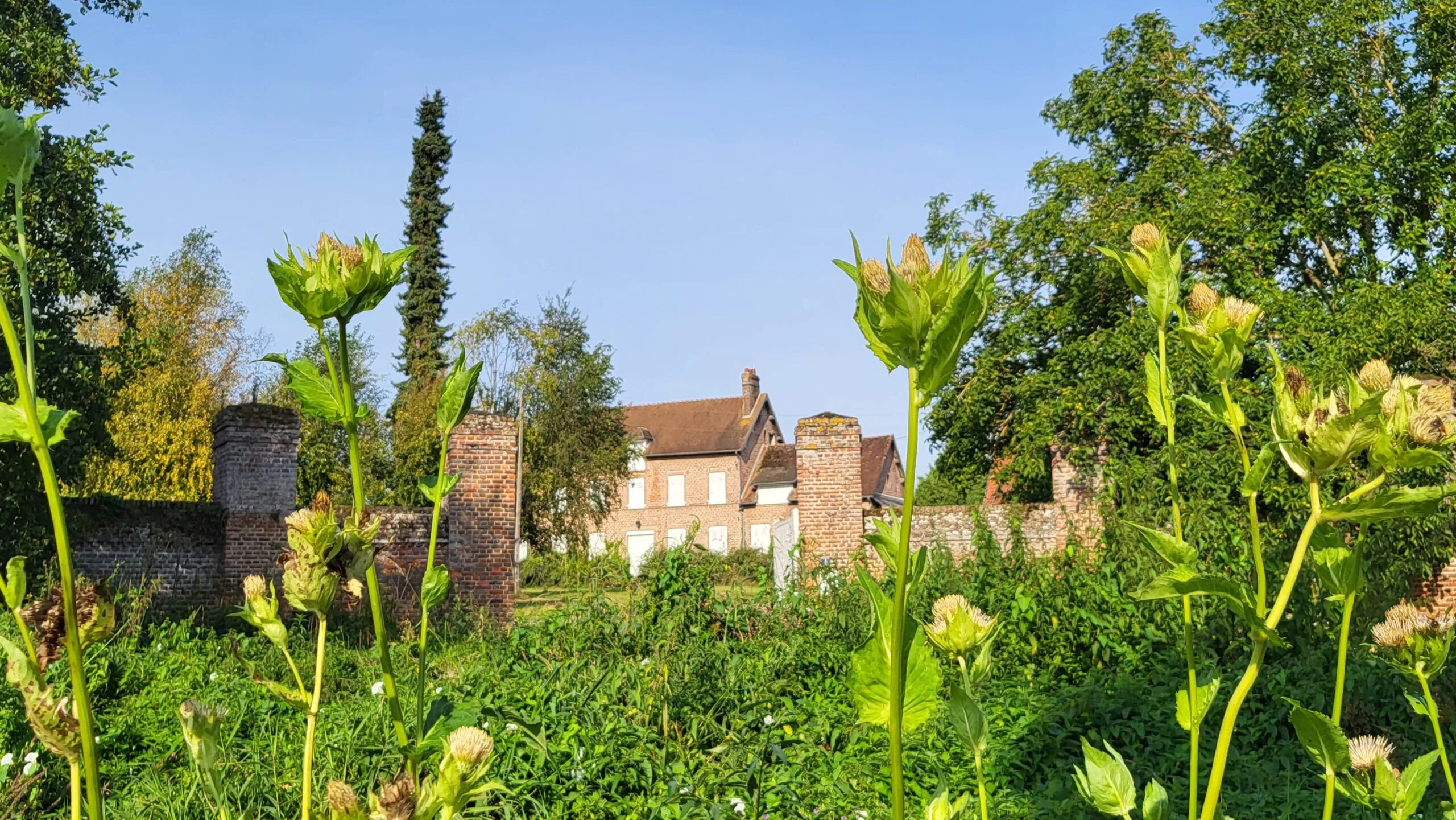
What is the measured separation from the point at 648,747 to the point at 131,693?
3.66m

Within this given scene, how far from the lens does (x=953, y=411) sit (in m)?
17.5

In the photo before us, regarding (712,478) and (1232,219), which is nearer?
(1232,219)

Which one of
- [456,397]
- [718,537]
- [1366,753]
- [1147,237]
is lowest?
[718,537]

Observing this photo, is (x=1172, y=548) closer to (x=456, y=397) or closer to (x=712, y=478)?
(x=456, y=397)

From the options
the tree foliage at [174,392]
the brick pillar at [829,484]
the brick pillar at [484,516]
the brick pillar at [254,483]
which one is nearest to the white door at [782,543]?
the brick pillar at [829,484]

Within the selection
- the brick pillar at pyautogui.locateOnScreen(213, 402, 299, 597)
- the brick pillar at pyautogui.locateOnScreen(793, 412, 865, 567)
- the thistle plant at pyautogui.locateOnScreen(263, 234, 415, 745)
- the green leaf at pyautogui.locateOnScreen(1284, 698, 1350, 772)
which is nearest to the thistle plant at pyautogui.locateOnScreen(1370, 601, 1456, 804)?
the green leaf at pyautogui.locateOnScreen(1284, 698, 1350, 772)

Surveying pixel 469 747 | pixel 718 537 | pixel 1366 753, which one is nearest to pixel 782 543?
pixel 1366 753

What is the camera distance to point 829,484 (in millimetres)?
12125

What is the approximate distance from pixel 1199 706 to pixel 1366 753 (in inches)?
15.0

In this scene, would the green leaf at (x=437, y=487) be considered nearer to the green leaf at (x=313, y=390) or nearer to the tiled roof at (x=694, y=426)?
the green leaf at (x=313, y=390)

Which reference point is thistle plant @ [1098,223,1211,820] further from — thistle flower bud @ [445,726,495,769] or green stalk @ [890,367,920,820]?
thistle flower bud @ [445,726,495,769]

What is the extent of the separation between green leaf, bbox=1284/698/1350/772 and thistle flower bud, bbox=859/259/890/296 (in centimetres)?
68

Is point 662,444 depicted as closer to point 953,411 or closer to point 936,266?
point 953,411

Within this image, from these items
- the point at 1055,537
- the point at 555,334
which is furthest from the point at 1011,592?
the point at 555,334
